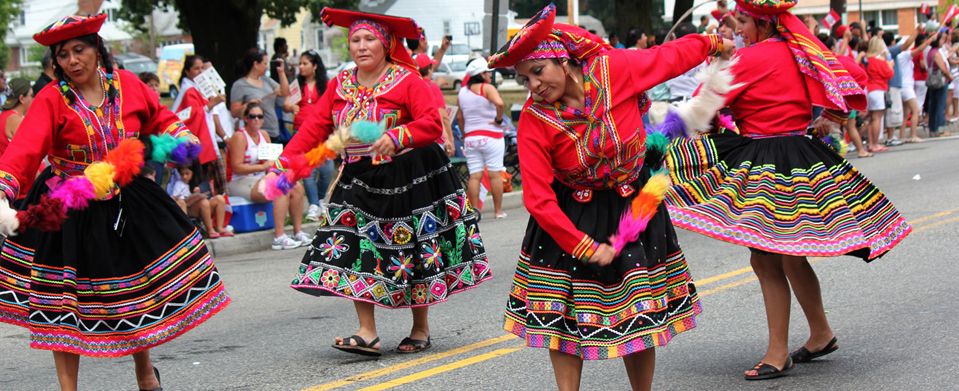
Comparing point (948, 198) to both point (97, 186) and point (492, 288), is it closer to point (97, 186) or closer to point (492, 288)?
point (492, 288)

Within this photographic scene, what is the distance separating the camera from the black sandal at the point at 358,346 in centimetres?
683

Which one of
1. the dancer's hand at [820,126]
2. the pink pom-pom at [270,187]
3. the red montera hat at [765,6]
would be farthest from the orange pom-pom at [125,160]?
the dancer's hand at [820,126]

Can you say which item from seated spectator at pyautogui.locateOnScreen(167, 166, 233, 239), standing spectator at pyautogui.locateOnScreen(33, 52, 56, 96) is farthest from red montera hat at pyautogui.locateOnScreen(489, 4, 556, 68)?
seated spectator at pyautogui.locateOnScreen(167, 166, 233, 239)

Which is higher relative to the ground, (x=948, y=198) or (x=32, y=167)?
(x=32, y=167)

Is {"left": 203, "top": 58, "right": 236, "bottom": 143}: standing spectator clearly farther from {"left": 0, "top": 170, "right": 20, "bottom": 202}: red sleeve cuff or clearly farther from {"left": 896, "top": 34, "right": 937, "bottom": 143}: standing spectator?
{"left": 896, "top": 34, "right": 937, "bottom": 143}: standing spectator

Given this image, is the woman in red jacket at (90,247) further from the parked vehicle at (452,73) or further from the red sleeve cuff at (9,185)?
the parked vehicle at (452,73)

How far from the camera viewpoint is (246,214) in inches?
489

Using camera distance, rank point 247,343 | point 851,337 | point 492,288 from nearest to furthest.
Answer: point 851,337 → point 247,343 → point 492,288

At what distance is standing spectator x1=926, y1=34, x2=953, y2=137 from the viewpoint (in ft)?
68.9

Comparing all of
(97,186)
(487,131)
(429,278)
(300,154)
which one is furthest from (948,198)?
(97,186)

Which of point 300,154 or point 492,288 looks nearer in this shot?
point 300,154

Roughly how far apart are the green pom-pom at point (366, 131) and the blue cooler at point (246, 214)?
618 cm

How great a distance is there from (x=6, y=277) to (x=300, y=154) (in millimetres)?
1659

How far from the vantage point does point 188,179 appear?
1180 cm
